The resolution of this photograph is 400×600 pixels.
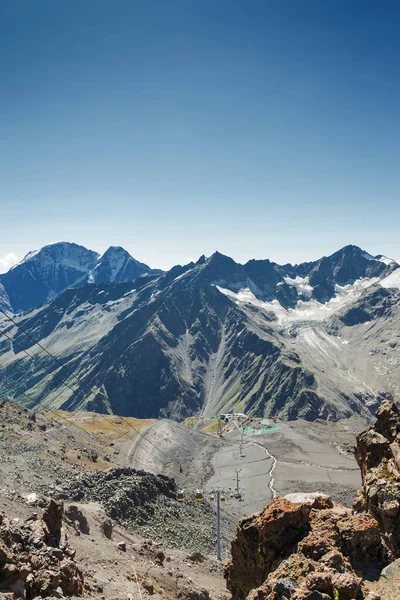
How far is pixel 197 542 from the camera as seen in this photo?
196 feet

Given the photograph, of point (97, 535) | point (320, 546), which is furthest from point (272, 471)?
point (320, 546)

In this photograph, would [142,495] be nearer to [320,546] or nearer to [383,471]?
[383,471]

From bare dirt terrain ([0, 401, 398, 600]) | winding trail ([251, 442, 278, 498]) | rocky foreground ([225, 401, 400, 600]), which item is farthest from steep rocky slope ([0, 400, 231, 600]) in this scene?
winding trail ([251, 442, 278, 498])

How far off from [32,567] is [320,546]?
1208cm

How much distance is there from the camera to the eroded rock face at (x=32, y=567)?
55.4 feet

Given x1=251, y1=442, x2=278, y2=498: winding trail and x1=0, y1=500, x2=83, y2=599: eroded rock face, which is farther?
x1=251, y1=442, x2=278, y2=498: winding trail

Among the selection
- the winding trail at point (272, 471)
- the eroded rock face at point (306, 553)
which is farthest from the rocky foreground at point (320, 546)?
the winding trail at point (272, 471)

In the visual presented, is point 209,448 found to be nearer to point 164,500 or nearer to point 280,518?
point 164,500

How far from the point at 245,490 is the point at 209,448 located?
53.6 meters

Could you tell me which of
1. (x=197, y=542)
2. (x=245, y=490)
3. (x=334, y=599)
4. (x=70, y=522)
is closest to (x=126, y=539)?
(x=70, y=522)

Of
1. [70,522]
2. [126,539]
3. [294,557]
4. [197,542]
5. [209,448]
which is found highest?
[294,557]

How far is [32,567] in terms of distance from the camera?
18.6m

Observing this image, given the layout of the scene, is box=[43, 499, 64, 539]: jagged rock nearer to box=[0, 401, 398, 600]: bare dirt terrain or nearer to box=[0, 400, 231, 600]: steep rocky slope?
box=[0, 400, 231, 600]: steep rocky slope

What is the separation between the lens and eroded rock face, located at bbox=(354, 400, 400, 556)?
18891 millimetres
